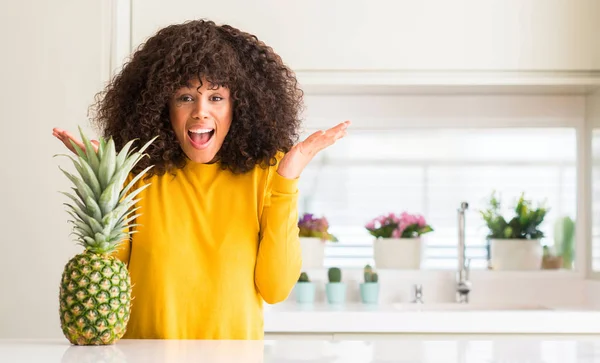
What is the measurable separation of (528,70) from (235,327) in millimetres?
1790

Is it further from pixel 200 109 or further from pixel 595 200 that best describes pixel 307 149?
pixel 595 200

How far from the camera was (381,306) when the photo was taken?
311 cm

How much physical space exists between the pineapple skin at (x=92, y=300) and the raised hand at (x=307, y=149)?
16.1 inches

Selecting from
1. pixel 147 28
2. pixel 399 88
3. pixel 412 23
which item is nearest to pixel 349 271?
pixel 399 88

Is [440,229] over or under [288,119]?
under

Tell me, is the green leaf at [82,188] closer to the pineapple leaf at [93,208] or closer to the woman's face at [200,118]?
the pineapple leaf at [93,208]

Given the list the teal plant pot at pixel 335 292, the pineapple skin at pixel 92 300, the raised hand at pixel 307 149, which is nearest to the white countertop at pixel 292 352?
the pineapple skin at pixel 92 300

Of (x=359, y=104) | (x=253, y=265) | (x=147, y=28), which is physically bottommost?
(x=253, y=265)

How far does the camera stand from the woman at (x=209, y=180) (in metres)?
1.69

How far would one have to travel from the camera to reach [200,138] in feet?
5.82

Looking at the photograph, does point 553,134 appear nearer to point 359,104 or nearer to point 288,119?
point 359,104

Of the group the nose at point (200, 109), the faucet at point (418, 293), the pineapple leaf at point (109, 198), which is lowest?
the faucet at point (418, 293)

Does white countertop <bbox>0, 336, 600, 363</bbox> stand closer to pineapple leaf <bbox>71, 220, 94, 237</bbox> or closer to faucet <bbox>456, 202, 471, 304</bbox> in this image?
pineapple leaf <bbox>71, 220, 94, 237</bbox>

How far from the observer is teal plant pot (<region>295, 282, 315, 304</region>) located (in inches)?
123
